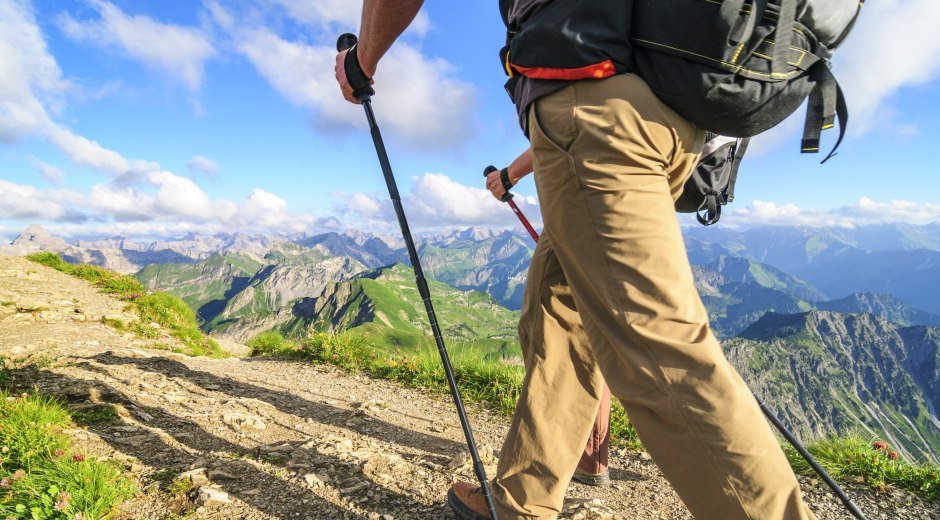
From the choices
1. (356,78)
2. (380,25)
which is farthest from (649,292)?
(356,78)

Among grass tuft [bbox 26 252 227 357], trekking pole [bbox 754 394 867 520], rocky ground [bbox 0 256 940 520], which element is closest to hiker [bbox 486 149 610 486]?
rocky ground [bbox 0 256 940 520]

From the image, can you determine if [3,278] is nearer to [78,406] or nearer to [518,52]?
[78,406]

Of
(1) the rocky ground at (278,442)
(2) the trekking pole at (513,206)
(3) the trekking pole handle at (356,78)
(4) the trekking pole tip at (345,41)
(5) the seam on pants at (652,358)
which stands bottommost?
(1) the rocky ground at (278,442)

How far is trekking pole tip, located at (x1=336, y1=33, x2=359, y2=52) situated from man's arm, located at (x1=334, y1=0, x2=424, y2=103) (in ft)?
2.51

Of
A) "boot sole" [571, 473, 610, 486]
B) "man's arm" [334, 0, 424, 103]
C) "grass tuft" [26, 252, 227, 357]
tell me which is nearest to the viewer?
"man's arm" [334, 0, 424, 103]

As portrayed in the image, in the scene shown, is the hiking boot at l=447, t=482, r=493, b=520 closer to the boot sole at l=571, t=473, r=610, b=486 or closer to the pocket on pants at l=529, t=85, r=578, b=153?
the boot sole at l=571, t=473, r=610, b=486

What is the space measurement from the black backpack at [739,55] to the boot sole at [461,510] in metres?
2.47

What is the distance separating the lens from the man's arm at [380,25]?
7.38ft

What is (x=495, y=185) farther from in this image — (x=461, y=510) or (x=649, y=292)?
(x=461, y=510)

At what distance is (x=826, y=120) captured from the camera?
191cm

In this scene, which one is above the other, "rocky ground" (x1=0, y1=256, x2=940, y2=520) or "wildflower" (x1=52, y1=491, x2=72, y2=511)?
"wildflower" (x1=52, y1=491, x2=72, y2=511)

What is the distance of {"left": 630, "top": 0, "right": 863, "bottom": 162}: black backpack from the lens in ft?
5.35

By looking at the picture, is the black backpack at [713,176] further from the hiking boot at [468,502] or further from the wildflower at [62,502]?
the wildflower at [62,502]

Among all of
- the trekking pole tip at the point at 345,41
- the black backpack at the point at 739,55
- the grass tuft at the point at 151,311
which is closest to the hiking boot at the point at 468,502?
the black backpack at the point at 739,55
